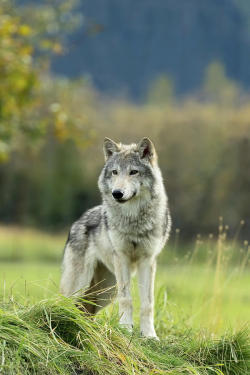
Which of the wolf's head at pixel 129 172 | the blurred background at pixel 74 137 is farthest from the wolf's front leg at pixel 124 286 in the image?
the blurred background at pixel 74 137

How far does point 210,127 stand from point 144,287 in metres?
31.7

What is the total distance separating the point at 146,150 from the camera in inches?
280

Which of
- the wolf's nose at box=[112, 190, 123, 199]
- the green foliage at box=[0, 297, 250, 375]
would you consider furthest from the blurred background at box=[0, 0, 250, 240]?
the green foliage at box=[0, 297, 250, 375]

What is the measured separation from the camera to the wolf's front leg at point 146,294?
269 inches

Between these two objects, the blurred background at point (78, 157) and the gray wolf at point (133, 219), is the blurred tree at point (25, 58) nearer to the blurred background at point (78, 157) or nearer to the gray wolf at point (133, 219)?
the blurred background at point (78, 157)

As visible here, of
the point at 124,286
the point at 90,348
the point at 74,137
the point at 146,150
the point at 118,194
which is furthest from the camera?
the point at 74,137

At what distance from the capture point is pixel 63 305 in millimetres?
5086

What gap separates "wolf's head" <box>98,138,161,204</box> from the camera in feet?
22.1

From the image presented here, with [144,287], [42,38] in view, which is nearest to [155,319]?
[144,287]

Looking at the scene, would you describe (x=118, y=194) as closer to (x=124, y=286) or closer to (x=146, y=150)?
(x=146, y=150)

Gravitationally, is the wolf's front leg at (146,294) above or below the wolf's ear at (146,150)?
below

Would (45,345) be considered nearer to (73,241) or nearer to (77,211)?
(73,241)

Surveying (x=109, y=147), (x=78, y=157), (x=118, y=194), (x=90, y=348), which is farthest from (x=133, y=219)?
(x=78, y=157)

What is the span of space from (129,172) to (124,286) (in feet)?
4.07
